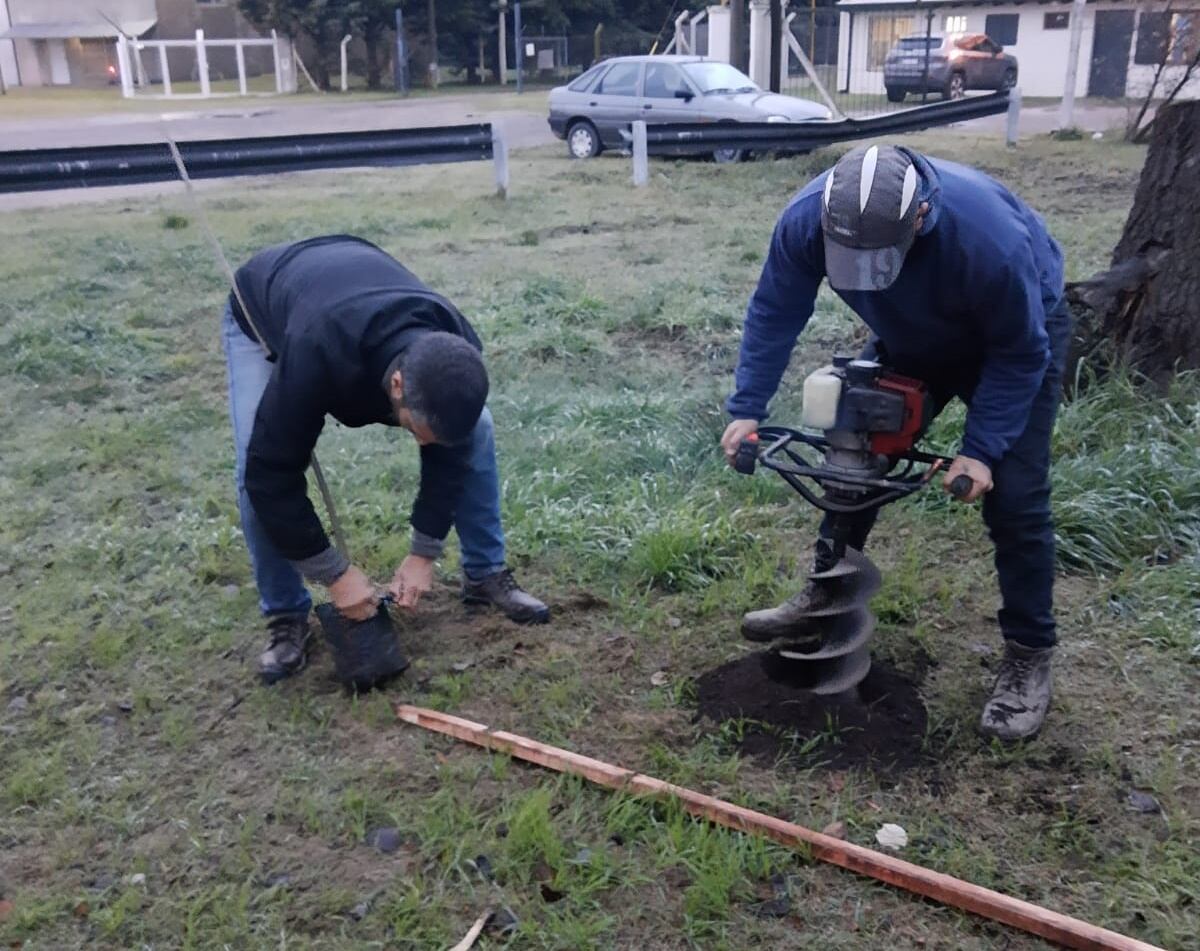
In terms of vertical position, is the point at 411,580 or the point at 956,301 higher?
the point at 956,301

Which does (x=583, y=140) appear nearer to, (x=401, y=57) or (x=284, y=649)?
(x=284, y=649)

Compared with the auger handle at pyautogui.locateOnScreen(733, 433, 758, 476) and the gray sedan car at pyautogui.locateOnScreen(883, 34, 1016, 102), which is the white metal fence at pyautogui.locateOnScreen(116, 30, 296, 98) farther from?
the auger handle at pyautogui.locateOnScreen(733, 433, 758, 476)

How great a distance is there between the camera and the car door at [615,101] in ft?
54.9

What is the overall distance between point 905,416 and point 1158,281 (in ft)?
10.3

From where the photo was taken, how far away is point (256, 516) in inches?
149

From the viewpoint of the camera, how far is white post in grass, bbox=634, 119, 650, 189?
1362 centimetres

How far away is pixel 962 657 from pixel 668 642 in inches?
39.2

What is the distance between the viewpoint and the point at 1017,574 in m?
3.47

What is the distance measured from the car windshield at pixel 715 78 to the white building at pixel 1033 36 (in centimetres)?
737

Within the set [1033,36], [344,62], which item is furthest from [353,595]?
[344,62]

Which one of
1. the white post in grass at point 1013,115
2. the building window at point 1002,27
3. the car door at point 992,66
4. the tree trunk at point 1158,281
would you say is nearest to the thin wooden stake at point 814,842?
the tree trunk at point 1158,281

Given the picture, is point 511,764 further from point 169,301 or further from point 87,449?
point 169,301

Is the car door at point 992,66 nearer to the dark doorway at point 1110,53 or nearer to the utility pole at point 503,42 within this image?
the dark doorway at point 1110,53

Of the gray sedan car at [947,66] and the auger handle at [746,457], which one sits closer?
the auger handle at [746,457]
